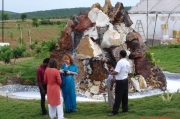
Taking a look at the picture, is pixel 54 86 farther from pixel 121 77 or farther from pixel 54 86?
pixel 121 77

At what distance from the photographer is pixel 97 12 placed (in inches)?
546

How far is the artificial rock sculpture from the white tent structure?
1510 cm

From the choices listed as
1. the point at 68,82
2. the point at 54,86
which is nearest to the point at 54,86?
the point at 54,86

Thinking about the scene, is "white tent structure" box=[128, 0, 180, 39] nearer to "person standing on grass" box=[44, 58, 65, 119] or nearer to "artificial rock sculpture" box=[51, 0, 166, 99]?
"artificial rock sculpture" box=[51, 0, 166, 99]

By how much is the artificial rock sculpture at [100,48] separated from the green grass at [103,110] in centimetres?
279

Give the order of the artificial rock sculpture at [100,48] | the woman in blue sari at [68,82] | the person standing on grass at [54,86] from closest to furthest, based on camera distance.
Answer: the person standing on grass at [54,86]
the woman in blue sari at [68,82]
the artificial rock sculpture at [100,48]

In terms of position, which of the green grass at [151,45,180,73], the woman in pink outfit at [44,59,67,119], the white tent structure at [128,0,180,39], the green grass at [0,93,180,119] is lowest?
the green grass at [0,93,180,119]

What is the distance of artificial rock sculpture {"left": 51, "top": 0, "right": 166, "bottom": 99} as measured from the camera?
13102 mm

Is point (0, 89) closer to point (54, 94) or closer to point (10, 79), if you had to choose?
point (10, 79)

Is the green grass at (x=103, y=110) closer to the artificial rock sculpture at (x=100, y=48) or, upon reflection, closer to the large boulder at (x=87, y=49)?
the artificial rock sculpture at (x=100, y=48)

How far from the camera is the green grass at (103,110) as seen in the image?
332 inches

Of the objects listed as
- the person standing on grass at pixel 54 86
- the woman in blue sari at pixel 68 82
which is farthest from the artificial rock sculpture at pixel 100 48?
the person standing on grass at pixel 54 86

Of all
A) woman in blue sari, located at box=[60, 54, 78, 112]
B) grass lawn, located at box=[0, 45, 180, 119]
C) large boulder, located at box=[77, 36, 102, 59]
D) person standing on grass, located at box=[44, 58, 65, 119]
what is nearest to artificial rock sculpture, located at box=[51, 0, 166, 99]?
large boulder, located at box=[77, 36, 102, 59]

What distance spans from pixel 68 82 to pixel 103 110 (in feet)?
3.32
